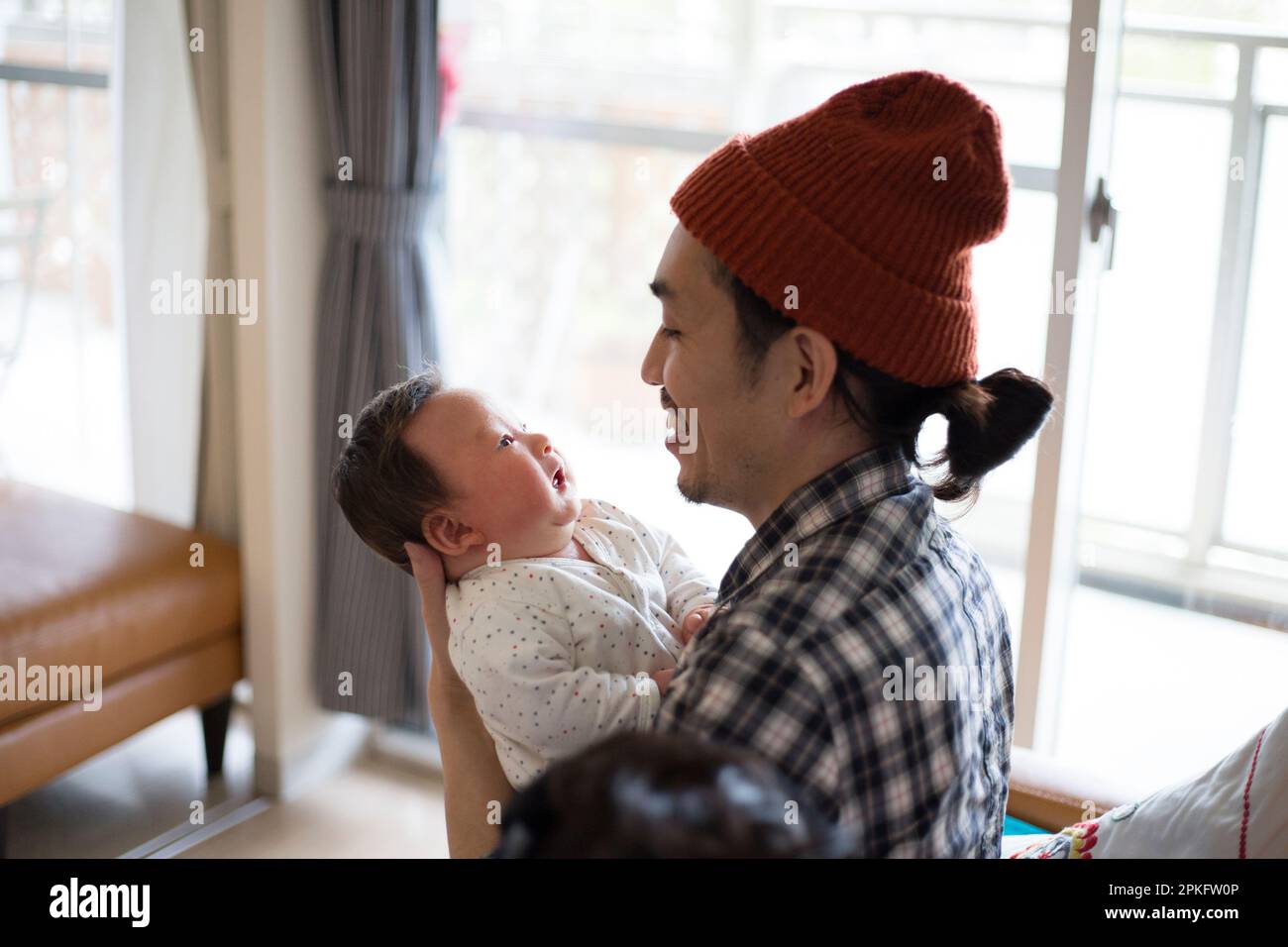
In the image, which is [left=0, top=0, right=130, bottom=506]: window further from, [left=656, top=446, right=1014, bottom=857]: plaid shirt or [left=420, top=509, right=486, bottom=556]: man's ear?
[left=656, top=446, right=1014, bottom=857]: plaid shirt

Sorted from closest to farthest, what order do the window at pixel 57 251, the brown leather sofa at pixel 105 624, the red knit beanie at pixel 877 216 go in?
1. the red knit beanie at pixel 877 216
2. the brown leather sofa at pixel 105 624
3. the window at pixel 57 251

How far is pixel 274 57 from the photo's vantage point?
271cm

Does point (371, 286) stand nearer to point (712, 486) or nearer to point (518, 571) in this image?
point (518, 571)

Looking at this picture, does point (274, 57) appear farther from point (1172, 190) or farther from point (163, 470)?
point (1172, 190)

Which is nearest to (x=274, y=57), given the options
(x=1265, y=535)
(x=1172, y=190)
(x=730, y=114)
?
(x=730, y=114)

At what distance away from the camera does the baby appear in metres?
1.48

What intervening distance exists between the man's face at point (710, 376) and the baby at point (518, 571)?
9.4 inches

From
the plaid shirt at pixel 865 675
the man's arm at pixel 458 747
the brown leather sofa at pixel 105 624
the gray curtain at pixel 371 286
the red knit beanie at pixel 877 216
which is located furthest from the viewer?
the gray curtain at pixel 371 286

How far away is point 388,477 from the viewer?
1670 millimetres

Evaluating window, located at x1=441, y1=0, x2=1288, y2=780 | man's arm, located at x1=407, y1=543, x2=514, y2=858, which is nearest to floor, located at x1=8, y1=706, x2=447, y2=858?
window, located at x1=441, y1=0, x2=1288, y2=780

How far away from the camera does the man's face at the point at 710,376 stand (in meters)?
1.42

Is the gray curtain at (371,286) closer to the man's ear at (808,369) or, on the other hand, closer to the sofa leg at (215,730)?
the sofa leg at (215,730)

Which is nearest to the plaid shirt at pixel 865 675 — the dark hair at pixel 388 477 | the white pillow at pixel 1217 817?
the white pillow at pixel 1217 817

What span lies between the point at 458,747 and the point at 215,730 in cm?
165
